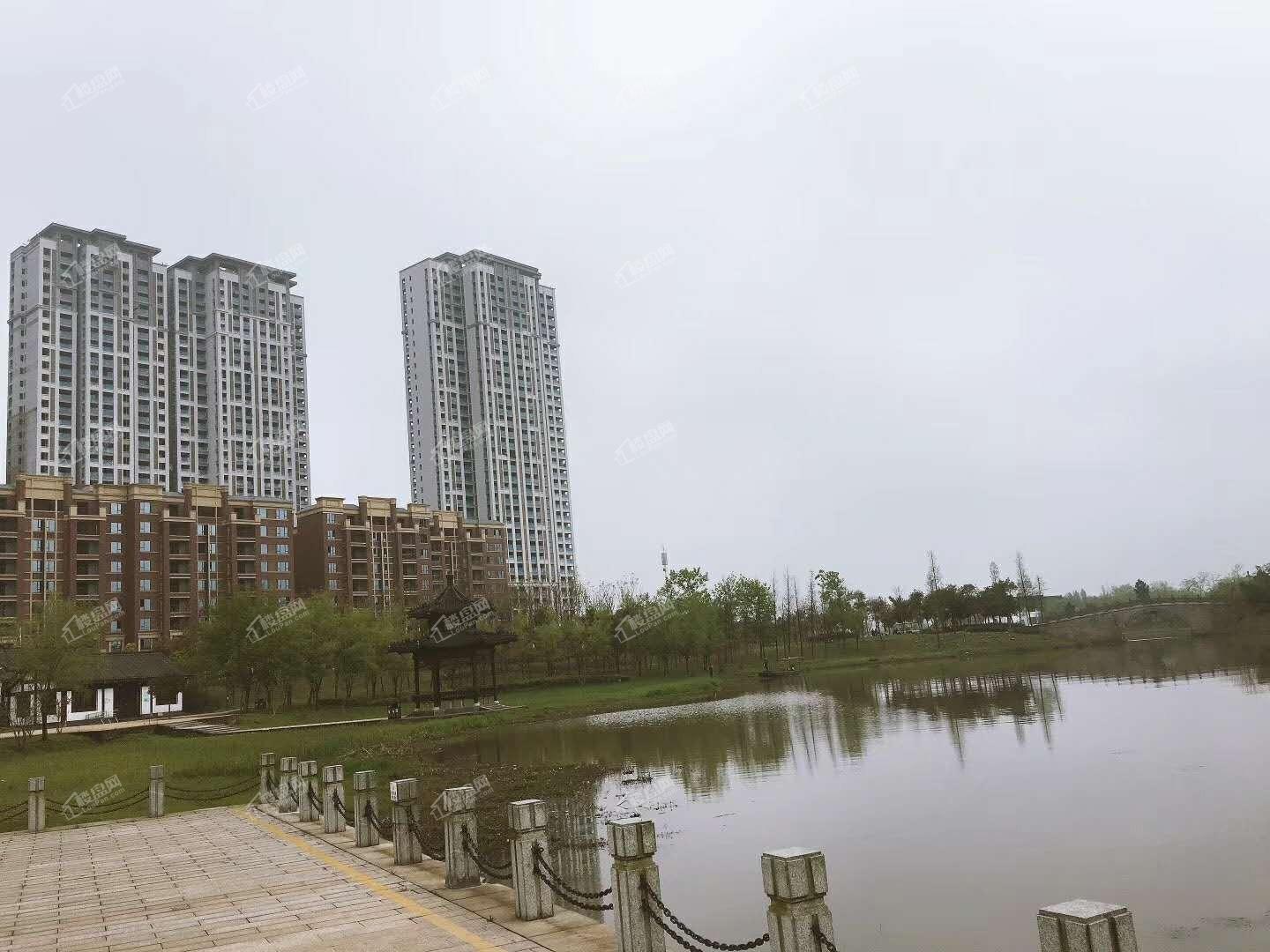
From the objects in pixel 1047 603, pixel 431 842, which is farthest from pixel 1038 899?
pixel 1047 603

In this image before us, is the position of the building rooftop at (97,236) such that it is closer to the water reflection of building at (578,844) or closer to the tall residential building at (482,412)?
the tall residential building at (482,412)

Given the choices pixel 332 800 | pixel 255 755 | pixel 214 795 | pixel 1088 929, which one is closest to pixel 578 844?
pixel 332 800

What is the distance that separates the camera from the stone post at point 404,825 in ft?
37.3

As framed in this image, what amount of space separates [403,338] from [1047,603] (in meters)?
119

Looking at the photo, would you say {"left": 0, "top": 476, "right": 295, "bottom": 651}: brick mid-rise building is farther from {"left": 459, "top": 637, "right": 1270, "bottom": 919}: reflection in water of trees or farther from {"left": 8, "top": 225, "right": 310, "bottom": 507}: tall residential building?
{"left": 459, "top": 637, "right": 1270, "bottom": 919}: reflection in water of trees

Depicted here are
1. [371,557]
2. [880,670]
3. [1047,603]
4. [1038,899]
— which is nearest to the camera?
[1038,899]

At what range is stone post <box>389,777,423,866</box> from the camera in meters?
11.4

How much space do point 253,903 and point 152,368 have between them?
400 feet

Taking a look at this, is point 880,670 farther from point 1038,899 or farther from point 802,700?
point 1038,899

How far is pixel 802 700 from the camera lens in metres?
46.3

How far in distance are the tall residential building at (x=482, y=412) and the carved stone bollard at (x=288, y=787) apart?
113 meters

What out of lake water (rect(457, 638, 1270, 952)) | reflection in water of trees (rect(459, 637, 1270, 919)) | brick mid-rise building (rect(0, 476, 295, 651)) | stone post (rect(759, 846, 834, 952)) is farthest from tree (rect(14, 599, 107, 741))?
stone post (rect(759, 846, 834, 952))

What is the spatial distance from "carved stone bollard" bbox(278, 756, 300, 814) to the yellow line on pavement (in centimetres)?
202

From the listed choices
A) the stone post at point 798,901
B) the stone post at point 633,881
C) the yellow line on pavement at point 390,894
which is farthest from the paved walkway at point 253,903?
the stone post at point 798,901
